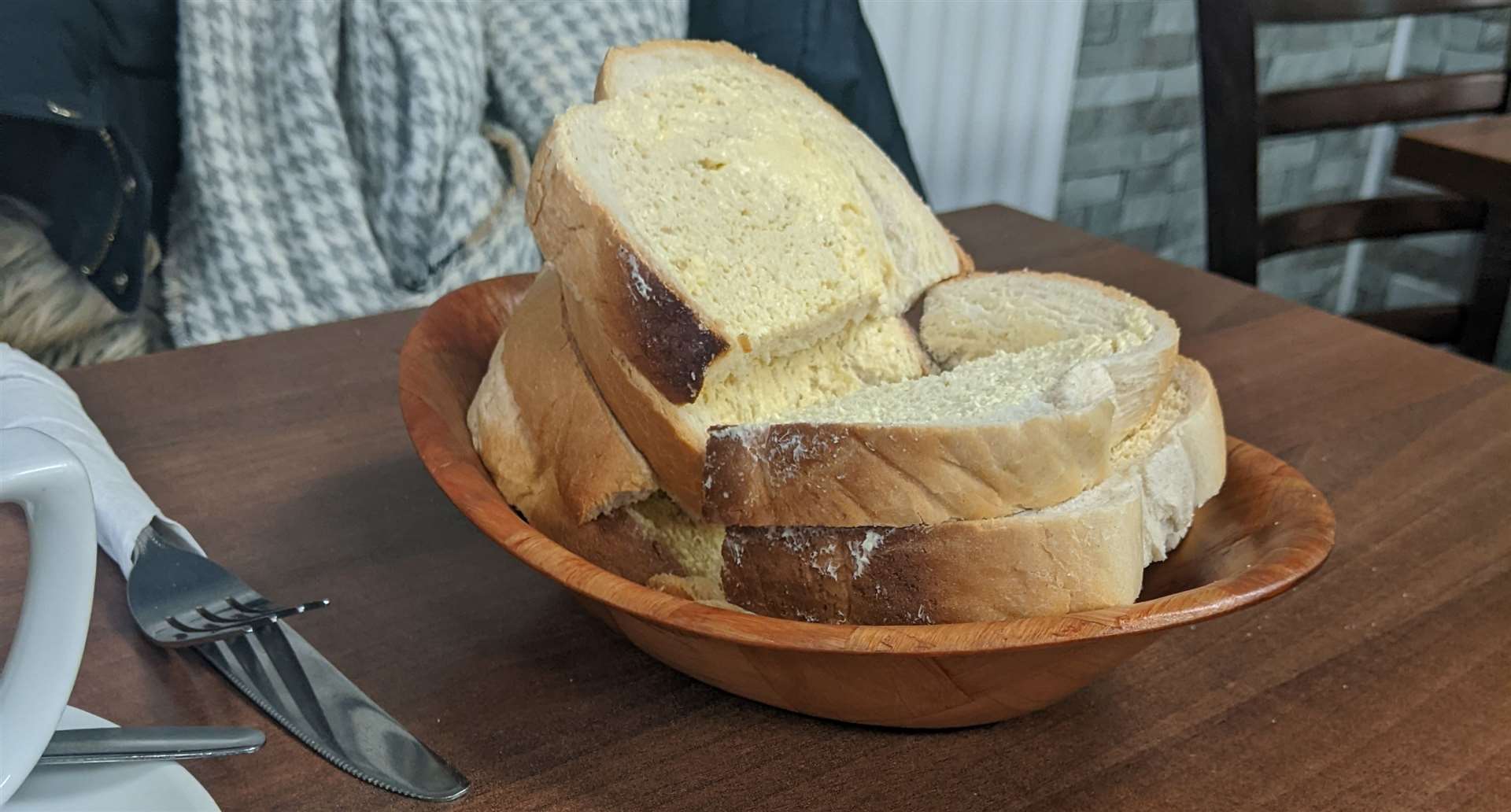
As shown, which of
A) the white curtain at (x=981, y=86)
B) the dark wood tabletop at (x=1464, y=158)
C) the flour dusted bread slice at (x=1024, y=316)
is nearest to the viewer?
the flour dusted bread slice at (x=1024, y=316)

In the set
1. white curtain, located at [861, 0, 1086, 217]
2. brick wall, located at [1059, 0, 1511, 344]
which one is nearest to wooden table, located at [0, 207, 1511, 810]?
white curtain, located at [861, 0, 1086, 217]

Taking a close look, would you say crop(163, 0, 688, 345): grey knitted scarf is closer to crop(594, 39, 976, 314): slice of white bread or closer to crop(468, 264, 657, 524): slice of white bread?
crop(594, 39, 976, 314): slice of white bread

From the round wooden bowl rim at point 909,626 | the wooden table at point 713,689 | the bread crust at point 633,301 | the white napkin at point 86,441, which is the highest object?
the bread crust at point 633,301

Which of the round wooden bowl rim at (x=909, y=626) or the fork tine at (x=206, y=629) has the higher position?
the round wooden bowl rim at (x=909, y=626)

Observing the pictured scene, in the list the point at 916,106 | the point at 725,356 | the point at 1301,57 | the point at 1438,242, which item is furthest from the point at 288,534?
the point at 1438,242

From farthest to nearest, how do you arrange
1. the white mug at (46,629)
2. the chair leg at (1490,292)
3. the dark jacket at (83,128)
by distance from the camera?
1. the chair leg at (1490,292)
2. the dark jacket at (83,128)
3. the white mug at (46,629)

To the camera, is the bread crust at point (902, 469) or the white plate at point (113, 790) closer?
the white plate at point (113, 790)

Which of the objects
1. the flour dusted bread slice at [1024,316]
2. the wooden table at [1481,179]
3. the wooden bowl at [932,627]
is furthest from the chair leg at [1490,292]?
the wooden bowl at [932,627]

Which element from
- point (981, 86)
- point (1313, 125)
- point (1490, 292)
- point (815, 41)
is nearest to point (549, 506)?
point (815, 41)

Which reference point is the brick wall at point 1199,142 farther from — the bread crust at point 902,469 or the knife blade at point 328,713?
the knife blade at point 328,713
